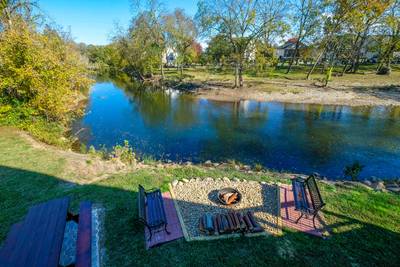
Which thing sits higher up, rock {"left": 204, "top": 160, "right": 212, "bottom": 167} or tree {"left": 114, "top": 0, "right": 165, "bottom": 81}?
tree {"left": 114, "top": 0, "right": 165, "bottom": 81}

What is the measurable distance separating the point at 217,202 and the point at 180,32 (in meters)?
39.6

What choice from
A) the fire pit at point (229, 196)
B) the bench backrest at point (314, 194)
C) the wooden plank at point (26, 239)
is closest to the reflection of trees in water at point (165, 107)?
the fire pit at point (229, 196)

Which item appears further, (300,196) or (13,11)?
(13,11)

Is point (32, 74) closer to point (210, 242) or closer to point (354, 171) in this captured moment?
point (210, 242)

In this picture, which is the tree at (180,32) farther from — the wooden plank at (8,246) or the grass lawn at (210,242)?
the wooden plank at (8,246)

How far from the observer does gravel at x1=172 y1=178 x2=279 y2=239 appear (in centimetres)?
552

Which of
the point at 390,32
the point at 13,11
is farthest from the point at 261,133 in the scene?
the point at 390,32

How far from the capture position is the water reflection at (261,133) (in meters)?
11.4

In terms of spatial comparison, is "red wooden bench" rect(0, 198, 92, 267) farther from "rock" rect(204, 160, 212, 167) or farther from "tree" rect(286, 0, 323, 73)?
"tree" rect(286, 0, 323, 73)

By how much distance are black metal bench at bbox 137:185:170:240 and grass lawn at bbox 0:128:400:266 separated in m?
0.45

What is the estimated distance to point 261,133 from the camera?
1495cm

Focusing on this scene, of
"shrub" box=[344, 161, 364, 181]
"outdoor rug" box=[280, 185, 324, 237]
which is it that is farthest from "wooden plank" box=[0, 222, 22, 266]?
"shrub" box=[344, 161, 364, 181]

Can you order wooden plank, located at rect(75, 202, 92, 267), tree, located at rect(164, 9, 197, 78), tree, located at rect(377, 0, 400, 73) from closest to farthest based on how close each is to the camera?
wooden plank, located at rect(75, 202, 92, 267) < tree, located at rect(377, 0, 400, 73) < tree, located at rect(164, 9, 197, 78)

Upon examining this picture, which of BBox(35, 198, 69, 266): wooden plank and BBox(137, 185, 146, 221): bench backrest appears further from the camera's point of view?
BBox(137, 185, 146, 221): bench backrest
